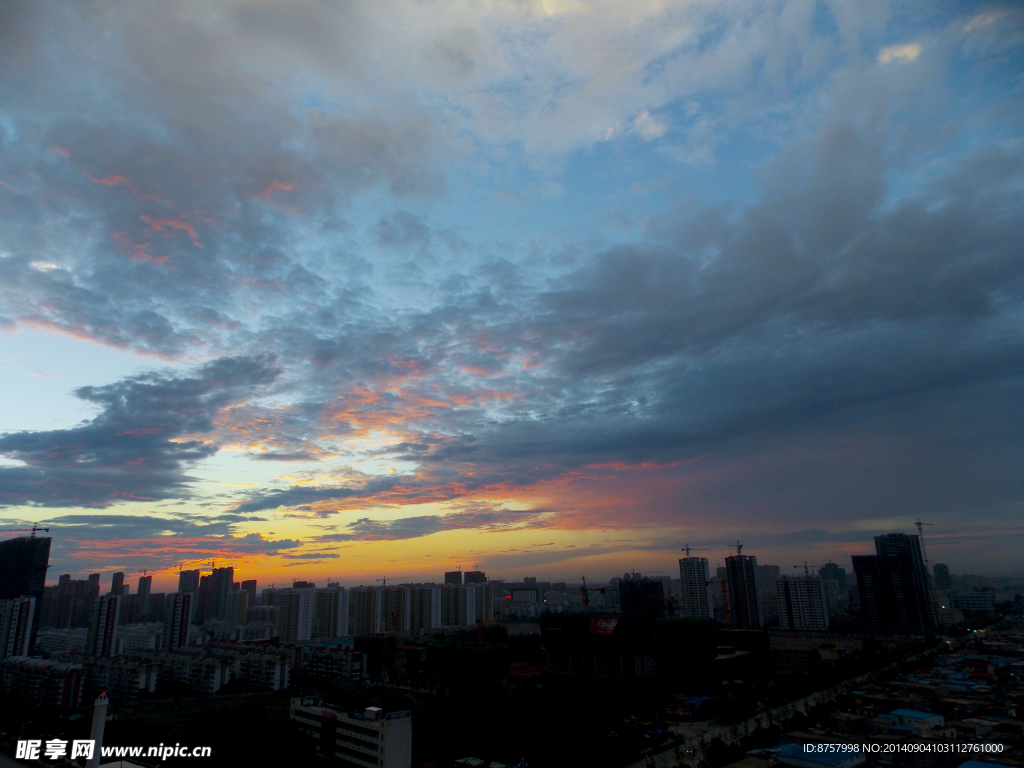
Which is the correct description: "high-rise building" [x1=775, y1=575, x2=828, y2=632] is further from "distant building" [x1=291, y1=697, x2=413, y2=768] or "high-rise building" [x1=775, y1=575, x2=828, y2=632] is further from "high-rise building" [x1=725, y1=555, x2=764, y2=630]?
"distant building" [x1=291, y1=697, x2=413, y2=768]

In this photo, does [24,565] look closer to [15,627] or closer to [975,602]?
[15,627]

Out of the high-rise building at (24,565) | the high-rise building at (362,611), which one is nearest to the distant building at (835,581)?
the high-rise building at (362,611)

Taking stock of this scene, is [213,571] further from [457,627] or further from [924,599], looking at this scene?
[924,599]

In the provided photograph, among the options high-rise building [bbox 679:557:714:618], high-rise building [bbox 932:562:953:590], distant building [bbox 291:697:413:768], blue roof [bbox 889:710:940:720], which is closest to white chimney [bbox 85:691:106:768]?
distant building [bbox 291:697:413:768]

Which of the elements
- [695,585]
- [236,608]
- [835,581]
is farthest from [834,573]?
[236,608]

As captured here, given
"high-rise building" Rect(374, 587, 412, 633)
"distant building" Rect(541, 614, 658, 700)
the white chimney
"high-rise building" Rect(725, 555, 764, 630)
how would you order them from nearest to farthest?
the white chimney < "distant building" Rect(541, 614, 658, 700) < "high-rise building" Rect(725, 555, 764, 630) < "high-rise building" Rect(374, 587, 412, 633)

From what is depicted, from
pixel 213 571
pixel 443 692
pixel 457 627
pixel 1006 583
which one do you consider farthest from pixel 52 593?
pixel 1006 583
